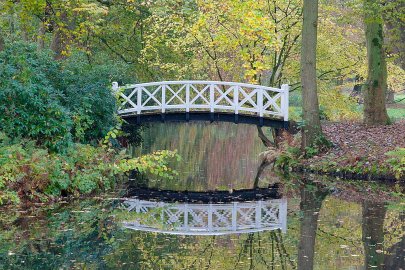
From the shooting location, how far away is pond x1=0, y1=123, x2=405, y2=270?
9125mm

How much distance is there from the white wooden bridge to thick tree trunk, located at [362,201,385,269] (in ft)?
3.94

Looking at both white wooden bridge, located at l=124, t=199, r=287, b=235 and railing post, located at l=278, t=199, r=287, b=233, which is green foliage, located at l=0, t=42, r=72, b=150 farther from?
railing post, located at l=278, t=199, r=287, b=233

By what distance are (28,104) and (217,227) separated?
500 cm

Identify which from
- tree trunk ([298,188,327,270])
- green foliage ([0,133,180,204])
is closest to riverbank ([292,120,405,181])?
tree trunk ([298,188,327,270])

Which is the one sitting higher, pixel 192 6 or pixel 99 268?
pixel 192 6

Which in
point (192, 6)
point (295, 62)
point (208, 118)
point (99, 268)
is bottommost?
point (99, 268)

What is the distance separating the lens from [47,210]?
1266cm

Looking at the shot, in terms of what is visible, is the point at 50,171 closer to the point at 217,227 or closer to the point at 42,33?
the point at 217,227

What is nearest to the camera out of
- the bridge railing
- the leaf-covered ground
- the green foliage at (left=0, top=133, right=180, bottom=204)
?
the green foliage at (left=0, top=133, right=180, bottom=204)

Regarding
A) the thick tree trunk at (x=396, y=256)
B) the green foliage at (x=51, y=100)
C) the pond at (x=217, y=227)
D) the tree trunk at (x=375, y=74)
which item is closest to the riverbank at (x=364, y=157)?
the pond at (x=217, y=227)

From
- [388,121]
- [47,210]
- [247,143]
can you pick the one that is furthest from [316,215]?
[247,143]

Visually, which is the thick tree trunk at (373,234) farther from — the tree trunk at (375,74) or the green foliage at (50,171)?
the tree trunk at (375,74)

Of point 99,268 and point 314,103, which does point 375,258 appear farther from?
point 314,103

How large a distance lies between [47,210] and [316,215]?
165 inches
